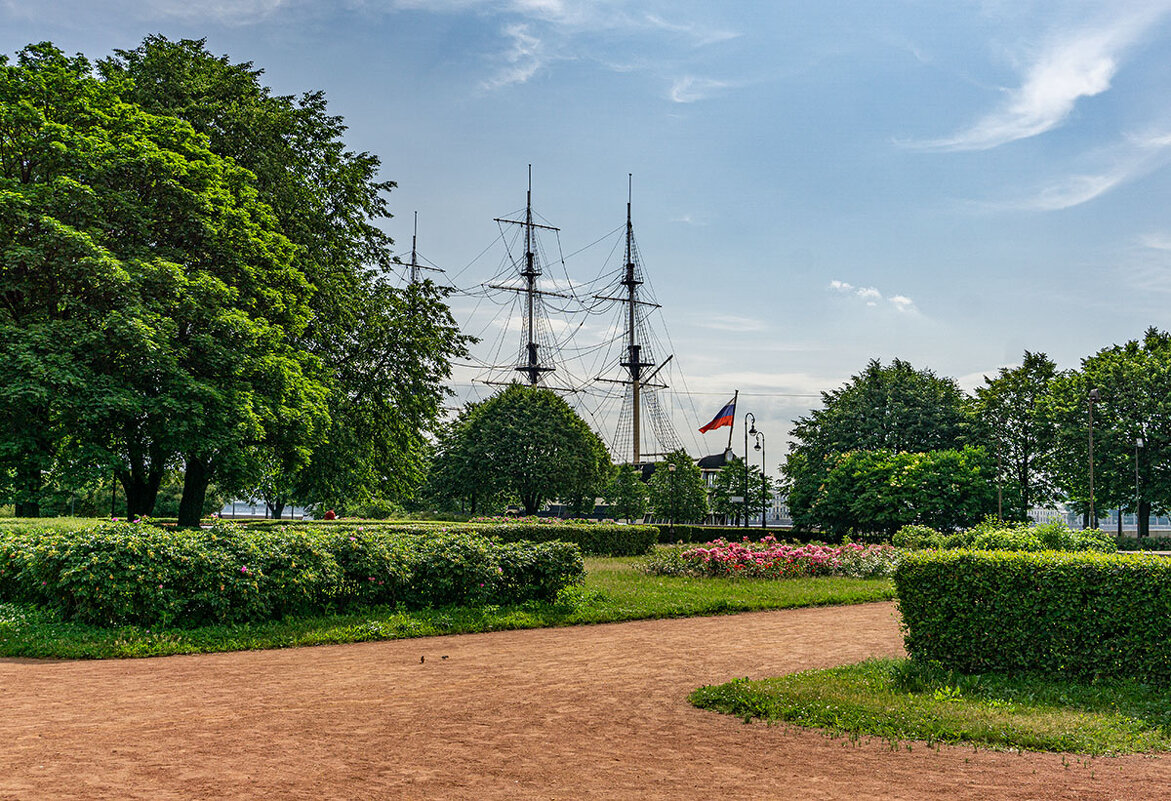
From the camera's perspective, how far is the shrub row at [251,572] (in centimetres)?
1126

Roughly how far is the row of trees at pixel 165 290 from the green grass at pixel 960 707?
1395 centimetres

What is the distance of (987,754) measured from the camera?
20.3 feet

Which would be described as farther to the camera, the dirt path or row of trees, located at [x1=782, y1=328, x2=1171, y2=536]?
row of trees, located at [x1=782, y1=328, x2=1171, y2=536]

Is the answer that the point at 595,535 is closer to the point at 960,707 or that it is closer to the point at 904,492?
the point at 904,492

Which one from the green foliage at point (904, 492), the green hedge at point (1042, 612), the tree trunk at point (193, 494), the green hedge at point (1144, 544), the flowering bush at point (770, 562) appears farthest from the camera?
the green hedge at point (1144, 544)

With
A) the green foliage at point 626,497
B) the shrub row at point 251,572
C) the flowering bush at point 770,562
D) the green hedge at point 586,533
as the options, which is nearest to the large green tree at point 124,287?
the shrub row at point 251,572

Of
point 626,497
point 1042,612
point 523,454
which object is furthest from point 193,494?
point 626,497

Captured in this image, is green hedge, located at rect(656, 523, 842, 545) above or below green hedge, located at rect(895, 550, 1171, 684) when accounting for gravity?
below

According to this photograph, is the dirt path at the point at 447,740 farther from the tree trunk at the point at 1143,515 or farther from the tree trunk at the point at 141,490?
the tree trunk at the point at 1143,515

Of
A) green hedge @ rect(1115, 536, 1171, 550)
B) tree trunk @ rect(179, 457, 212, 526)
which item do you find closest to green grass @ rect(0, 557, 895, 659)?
tree trunk @ rect(179, 457, 212, 526)

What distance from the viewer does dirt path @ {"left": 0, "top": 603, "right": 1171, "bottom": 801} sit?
5.37 m

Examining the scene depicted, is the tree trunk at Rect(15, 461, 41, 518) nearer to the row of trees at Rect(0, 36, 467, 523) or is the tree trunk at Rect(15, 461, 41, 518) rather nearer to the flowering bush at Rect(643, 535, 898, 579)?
the row of trees at Rect(0, 36, 467, 523)

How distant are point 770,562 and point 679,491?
1387 inches

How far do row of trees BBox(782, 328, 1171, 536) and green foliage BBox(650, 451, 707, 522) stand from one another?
631 centimetres
